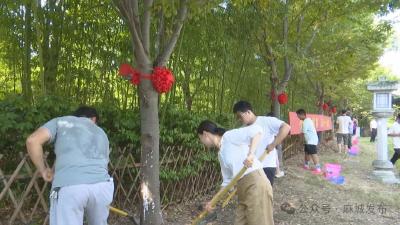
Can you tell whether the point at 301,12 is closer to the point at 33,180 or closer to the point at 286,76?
the point at 286,76

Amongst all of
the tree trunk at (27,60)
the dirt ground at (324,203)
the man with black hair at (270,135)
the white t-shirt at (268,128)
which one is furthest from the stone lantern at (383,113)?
the tree trunk at (27,60)

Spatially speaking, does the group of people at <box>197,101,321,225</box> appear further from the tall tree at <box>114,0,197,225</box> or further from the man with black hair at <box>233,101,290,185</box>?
the tall tree at <box>114,0,197,225</box>

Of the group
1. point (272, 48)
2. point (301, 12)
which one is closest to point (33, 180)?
point (272, 48)

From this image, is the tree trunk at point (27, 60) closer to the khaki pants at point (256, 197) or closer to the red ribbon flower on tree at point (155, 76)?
the red ribbon flower on tree at point (155, 76)

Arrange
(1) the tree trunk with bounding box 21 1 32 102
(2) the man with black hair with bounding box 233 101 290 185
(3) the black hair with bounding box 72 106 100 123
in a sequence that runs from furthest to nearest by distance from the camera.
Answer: (1) the tree trunk with bounding box 21 1 32 102, (2) the man with black hair with bounding box 233 101 290 185, (3) the black hair with bounding box 72 106 100 123

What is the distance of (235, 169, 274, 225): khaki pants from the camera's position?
3.62 meters

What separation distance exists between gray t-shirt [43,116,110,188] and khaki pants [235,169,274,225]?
4.10 feet

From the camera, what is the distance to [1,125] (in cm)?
368

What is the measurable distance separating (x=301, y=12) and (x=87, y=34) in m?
5.07

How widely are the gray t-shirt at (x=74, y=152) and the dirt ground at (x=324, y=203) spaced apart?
257 cm

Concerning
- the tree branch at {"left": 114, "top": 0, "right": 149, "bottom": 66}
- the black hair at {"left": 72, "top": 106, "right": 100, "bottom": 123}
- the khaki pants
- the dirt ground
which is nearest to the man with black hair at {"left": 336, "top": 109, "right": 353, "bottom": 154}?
the dirt ground

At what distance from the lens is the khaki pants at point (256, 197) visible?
3.62 metres

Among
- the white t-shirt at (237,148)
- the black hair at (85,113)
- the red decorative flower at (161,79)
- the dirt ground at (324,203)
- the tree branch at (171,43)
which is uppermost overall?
the tree branch at (171,43)

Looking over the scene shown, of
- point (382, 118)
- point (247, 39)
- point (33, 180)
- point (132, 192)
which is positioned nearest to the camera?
point (33, 180)
